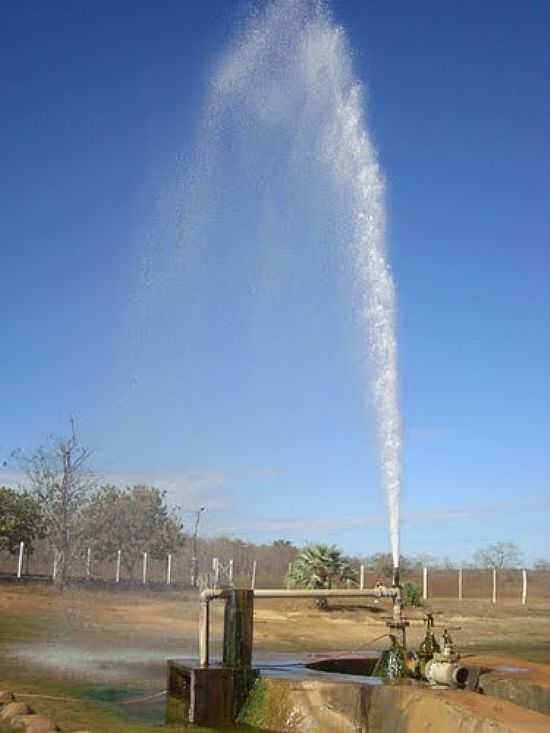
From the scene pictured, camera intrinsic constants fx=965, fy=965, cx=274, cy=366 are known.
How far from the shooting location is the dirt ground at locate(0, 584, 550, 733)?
11.6 meters

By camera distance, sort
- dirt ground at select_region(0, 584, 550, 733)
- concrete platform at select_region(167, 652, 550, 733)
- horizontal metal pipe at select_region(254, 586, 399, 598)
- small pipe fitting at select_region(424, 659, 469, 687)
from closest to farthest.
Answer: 1. concrete platform at select_region(167, 652, 550, 733)
2. small pipe fitting at select_region(424, 659, 469, 687)
3. horizontal metal pipe at select_region(254, 586, 399, 598)
4. dirt ground at select_region(0, 584, 550, 733)

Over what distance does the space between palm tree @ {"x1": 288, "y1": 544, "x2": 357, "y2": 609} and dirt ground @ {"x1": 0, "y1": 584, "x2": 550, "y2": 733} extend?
4.96ft

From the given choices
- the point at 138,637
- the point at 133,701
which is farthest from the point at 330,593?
the point at 138,637

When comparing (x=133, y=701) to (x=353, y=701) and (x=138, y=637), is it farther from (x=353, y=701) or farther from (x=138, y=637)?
(x=138, y=637)

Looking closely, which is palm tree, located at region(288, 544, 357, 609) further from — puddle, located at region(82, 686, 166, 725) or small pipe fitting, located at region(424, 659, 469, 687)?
small pipe fitting, located at region(424, 659, 469, 687)

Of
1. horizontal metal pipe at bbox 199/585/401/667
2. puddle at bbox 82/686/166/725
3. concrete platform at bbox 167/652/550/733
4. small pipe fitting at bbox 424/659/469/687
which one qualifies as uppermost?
horizontal metal pipe at bbox 199/585/401/667

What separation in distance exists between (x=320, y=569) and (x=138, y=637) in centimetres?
1420

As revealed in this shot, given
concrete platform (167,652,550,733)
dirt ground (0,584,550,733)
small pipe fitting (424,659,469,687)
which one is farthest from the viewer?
dirt ground (0,584,550,733)

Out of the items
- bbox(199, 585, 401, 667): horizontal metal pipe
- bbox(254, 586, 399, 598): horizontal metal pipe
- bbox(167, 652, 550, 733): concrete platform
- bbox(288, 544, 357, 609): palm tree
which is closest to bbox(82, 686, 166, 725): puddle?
bbox(167, 652, 550, 733): concrete platform

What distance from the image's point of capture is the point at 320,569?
35344mm

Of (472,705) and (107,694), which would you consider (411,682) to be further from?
(107,694)

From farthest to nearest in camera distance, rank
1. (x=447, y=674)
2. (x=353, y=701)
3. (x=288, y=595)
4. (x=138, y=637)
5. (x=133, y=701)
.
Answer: (x=138, y=637)
(x=133, y=701)
(x=288, y=595)
(x=353, y=701)
(x=447, y=674)

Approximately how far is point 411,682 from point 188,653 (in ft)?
32.2

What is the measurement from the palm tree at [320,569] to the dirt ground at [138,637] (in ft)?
4.96
